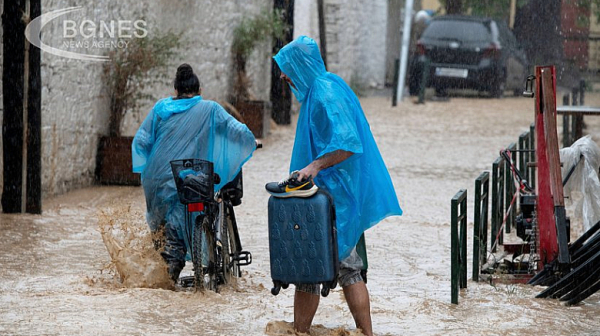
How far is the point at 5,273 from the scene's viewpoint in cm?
618

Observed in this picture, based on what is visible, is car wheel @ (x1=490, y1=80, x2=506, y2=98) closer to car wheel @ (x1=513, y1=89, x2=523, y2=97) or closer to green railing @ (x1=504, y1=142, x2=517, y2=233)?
car wheel @ (x1=513, y1=89, x2=523, y2=97)

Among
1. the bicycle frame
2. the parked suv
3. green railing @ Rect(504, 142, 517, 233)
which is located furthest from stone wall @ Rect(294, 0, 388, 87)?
the bicycle frame

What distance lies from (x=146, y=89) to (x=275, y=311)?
6277 millimetres

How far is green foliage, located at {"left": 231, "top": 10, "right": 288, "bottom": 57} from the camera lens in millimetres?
14656

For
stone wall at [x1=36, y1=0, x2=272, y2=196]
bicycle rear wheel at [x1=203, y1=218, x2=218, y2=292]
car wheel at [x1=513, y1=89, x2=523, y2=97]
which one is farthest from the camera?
car wheel at [x1=513, y1=89, x2=523, y2=97]

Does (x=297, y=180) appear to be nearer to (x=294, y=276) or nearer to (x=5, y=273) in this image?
(x=294, y=276)

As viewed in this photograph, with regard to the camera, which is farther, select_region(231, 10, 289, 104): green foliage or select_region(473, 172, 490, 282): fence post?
select_region(231, 10, 289, 104): green foliage

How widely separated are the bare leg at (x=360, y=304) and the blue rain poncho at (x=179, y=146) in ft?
4.79

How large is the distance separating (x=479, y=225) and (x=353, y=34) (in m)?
14.9

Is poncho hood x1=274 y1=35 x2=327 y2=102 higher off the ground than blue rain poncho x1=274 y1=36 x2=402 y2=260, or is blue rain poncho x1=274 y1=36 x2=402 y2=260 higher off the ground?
poncho hood x1=274 y1=35 x2=327 y2=102

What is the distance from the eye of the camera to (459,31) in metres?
19.9

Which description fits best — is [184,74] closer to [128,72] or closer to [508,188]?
[508,188]

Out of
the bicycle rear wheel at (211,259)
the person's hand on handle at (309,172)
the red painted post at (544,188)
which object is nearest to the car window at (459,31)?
the red painted post at (544,188)

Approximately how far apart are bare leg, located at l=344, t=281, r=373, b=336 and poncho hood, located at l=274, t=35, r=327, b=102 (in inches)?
35.2
